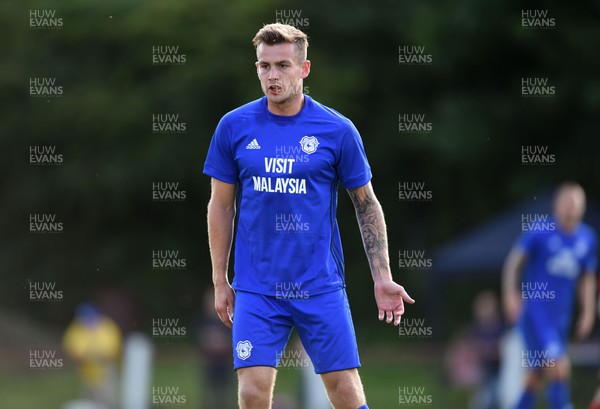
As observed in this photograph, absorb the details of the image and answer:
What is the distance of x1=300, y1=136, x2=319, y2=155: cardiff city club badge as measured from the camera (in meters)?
6.41

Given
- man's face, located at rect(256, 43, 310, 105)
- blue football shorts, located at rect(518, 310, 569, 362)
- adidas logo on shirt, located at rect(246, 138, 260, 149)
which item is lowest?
blue football shorts, located at rect(518, 310, 569, 362)

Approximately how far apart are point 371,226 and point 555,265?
5576mm

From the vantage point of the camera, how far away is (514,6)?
97.0 ft

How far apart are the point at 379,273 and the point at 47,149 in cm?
3511

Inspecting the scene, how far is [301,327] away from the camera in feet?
21.3

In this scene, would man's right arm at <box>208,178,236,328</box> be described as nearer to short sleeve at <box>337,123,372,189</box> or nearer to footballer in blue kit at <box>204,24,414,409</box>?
footballer in blue kit at <box>204,24,414,409</box>

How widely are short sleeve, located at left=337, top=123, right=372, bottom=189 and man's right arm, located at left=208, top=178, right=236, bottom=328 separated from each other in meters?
0.62

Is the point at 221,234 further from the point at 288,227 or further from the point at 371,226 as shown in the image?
the point at 371,226

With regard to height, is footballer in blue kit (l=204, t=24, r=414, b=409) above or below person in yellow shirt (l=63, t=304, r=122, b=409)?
above

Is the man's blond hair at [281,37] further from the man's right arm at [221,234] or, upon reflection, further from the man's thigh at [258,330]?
the man's thigh at [258,330]

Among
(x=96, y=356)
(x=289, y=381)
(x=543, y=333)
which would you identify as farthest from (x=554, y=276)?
(x=289, y=381)

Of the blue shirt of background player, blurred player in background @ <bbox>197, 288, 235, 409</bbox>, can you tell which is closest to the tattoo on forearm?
the blue shirt of background player

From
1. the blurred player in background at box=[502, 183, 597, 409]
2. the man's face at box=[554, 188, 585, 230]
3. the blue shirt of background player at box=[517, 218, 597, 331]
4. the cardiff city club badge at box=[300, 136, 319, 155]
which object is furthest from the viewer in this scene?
the blue shirt of background player at box=[517, 218, 597, 331]

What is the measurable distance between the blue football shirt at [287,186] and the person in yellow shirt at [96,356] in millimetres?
13567
